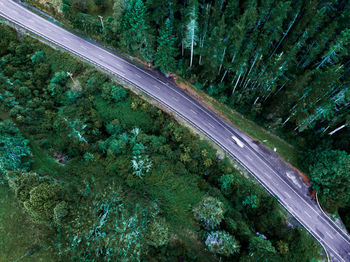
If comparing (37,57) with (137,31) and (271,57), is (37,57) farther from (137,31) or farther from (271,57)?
(271,57)

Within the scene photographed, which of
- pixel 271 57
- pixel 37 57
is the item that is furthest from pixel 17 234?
pixel 271 57

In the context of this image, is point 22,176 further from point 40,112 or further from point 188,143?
point 188,143

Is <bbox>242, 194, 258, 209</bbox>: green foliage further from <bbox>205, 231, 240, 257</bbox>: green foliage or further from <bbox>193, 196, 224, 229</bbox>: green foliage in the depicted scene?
<bbox>205, 231, 240, 257</bbox>: green foliage

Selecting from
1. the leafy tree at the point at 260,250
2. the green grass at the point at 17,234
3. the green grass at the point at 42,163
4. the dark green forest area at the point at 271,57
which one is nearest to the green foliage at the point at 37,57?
the dark green forest area at the point at 271,57

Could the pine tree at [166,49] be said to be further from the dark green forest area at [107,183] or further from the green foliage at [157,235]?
the green foliage at [157,235]

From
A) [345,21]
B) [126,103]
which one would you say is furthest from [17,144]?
[345,21]

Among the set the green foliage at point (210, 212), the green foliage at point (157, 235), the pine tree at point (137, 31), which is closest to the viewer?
the green foliage at point (157, 235)

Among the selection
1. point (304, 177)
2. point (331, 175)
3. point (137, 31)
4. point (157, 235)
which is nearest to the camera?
point (157, 235)
